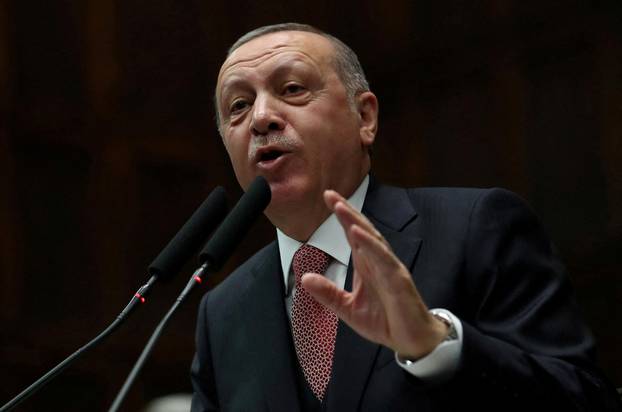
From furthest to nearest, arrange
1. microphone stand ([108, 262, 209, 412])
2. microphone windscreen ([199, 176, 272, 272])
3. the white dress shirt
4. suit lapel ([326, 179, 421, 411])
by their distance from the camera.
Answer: the white dress shirt → suit lapel ([326, 179, 421, 411]) → microphone windscreen ([199, 176, 272, 272]) → microphone stand ([108, 262, 209, 412])

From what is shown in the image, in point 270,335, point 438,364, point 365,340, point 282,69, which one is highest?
point 282,69

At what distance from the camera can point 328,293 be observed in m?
1.43

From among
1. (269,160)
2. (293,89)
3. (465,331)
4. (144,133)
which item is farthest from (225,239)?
(144,133)

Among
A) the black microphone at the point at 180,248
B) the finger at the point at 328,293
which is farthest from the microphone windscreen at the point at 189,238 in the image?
the finger at the point at 328,293

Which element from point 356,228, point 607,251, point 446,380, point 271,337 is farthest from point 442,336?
point 607,251

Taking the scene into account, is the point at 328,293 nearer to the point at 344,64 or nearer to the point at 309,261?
the point at 309,261

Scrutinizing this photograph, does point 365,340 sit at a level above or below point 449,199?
below

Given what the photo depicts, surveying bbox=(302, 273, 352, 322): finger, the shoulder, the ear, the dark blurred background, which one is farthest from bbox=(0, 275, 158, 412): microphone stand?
the dark blurred background

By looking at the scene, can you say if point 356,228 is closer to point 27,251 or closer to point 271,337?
point 271,337

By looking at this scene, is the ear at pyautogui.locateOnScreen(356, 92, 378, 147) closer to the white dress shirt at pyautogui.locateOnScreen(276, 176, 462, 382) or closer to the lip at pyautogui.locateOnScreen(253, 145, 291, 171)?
the white dress shirt at pyautogui.locateOnScreen(276, 176, 462, 382)

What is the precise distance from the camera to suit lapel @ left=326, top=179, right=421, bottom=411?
1.69 metres

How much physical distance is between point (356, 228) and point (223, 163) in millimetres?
2120

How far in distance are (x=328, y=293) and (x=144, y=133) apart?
82.1 inches

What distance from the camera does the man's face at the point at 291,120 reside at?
1941mm
